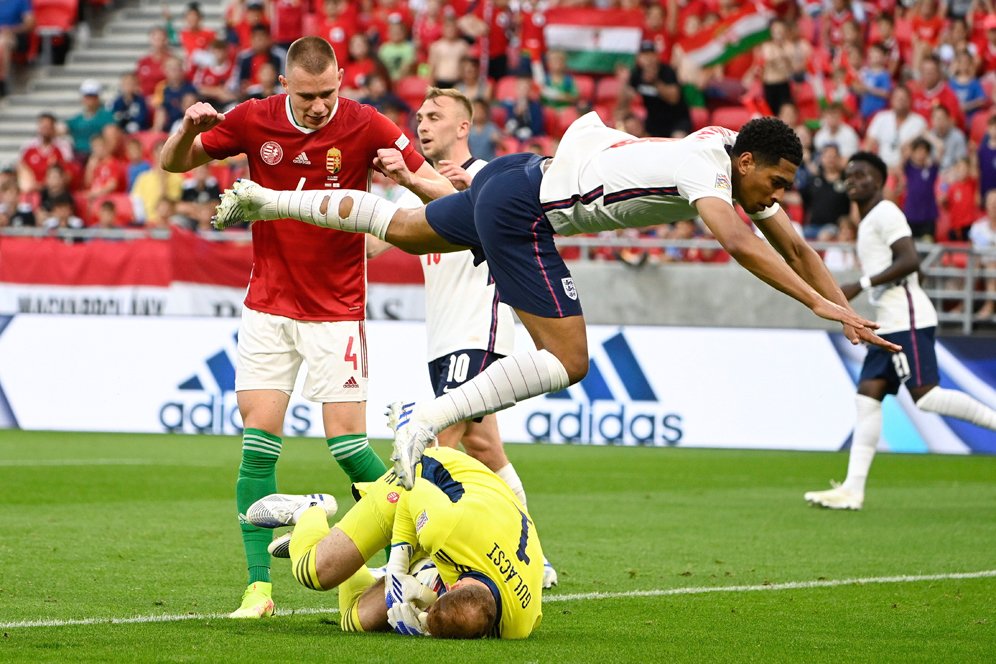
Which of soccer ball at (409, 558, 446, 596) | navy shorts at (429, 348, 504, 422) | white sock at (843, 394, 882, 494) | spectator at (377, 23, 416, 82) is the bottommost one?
white sock at (843, 394, 882, 494)

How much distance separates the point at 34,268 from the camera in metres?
19.6

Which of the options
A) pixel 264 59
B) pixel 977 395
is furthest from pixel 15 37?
pixel 977 395

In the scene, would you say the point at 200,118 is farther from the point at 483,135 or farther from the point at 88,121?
the point at 88,121

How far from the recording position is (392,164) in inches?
295

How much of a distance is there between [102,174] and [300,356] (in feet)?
53.9

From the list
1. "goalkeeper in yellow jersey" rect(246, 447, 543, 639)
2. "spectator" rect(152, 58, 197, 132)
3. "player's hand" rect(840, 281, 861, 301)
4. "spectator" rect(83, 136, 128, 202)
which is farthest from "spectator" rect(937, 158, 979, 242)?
"goalkeeper in yellow jersey" rect(246, 447, 543, 639)

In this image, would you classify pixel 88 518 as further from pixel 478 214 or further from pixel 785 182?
pixel 785 182

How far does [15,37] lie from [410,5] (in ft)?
25.4

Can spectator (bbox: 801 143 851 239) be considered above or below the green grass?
above

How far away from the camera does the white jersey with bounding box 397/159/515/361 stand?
28.1 ft

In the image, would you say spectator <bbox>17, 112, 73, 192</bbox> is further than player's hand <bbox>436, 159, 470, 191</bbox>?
Yes

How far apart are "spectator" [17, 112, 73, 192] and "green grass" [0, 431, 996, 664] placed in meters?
8.49

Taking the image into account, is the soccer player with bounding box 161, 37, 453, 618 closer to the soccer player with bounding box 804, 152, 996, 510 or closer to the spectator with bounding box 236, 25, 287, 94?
→ the soccer player with bounding box 804, 152, 996, 510

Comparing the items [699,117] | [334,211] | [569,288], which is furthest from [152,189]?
[569,288]
